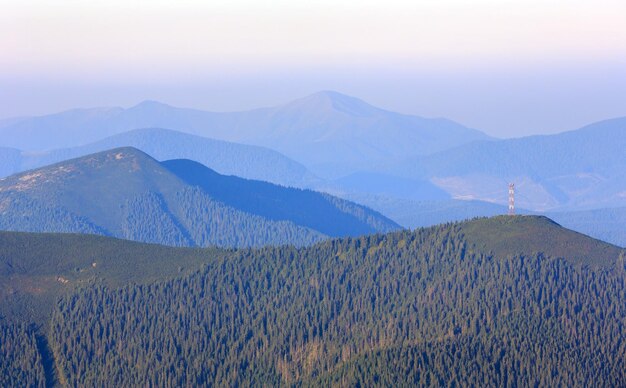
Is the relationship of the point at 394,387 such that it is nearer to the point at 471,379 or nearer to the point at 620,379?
the point at 471,379

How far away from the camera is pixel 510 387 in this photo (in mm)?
199500

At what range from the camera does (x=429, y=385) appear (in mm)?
199000

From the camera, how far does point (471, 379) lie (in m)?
200

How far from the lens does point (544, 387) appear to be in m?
199

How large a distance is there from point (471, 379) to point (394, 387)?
1066 cm

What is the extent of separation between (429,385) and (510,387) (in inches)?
441

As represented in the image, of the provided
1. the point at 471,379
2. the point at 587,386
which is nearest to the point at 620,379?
the point at 587,386

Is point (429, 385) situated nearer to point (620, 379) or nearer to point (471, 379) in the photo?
point (471, 379)

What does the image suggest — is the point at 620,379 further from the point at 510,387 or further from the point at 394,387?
the point at 394,387

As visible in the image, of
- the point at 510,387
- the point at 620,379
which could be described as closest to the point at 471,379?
the point at 510,387

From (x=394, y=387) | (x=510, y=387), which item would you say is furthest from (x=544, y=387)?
(x=394, y=387)

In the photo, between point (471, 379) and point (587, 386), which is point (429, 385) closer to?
point (471, 379)

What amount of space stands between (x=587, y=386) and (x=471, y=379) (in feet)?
51.8

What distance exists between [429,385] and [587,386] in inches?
849
